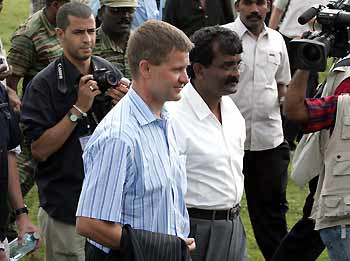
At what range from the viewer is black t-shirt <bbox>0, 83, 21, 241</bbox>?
543 cm

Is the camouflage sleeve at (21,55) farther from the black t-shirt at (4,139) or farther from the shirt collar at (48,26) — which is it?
the black t-shirt at (4,139)

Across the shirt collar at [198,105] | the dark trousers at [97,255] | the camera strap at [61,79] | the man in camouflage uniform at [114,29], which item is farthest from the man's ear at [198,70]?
the dark trousers at [97,255]

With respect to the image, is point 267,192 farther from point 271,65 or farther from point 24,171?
point 24,171

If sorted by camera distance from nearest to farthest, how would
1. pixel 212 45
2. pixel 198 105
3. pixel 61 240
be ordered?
pixel 198 105 < pixel 212 45 < pixel 61 240

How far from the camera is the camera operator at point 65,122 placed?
5598 mm

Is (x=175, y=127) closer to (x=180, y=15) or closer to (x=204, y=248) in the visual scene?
(x=204, y=248)

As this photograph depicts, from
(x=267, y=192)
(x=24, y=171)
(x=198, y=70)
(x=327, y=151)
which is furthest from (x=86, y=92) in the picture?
(x=267, y=192)

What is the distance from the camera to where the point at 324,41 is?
5.24m

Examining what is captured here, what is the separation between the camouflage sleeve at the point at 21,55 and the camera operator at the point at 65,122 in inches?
47.5

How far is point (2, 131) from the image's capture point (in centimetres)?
543

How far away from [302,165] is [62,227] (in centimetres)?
146

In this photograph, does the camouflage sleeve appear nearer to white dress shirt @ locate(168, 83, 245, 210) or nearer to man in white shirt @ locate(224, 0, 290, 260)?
man in white shirt @ locate(224, 0, 290, 260)

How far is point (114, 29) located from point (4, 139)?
5.27 feet

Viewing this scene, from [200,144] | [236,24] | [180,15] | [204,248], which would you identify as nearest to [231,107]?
[200,144]
